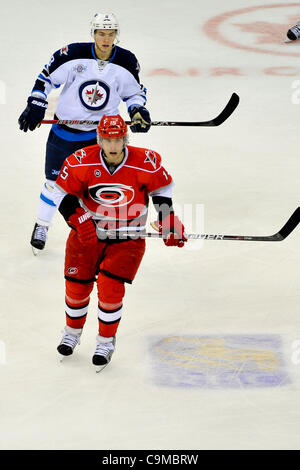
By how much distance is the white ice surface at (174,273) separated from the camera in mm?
4684

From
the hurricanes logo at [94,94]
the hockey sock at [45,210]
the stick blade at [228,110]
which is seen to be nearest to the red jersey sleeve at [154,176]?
the hurricanes logo at [94,94]

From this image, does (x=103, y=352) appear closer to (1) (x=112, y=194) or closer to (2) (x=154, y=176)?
(1) (x=112, y=194)

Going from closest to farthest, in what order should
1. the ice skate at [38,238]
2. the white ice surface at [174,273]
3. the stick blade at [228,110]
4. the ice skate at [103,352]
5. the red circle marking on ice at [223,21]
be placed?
the white ice surface at [174,273], the ice skate at [103,352], the ice skate at [38,238], the stick blade at [228,110], the red circle marking on ice at [223,21]

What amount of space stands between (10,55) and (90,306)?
16.0ft

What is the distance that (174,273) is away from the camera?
6270 mm

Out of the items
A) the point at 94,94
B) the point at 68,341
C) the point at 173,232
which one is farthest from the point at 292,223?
the point at 94,94

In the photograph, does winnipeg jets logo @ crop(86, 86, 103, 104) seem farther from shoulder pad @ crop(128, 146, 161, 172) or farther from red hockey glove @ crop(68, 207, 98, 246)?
red hockey glove @ crop(68, 207, 98, 246)

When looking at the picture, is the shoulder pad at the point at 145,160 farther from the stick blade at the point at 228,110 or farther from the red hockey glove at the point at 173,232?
the stick blade at the point at 228,110

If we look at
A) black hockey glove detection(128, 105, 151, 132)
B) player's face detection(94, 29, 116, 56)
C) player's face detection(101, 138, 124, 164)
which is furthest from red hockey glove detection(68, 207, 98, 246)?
player's face detection(94, 29, 116, 56)

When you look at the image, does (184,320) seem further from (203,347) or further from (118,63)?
(118,63)

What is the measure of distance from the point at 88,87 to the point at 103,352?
6.10ft

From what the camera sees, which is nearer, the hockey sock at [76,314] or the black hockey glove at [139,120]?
the hockey sock at [76,314]

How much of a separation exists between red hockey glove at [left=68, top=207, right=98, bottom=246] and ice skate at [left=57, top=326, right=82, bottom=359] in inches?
21.7
